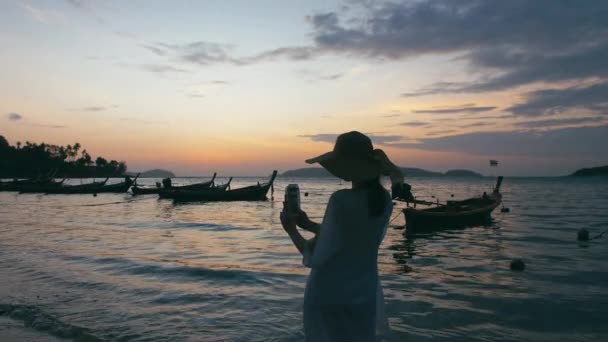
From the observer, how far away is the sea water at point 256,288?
272 inches

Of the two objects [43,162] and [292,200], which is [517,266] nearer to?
[292,200]

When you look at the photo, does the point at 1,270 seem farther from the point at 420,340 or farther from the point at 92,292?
the point at 420,340

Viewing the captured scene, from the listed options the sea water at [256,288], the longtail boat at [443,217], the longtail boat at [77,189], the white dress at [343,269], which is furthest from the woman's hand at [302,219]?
the longtail boat at [77,189]

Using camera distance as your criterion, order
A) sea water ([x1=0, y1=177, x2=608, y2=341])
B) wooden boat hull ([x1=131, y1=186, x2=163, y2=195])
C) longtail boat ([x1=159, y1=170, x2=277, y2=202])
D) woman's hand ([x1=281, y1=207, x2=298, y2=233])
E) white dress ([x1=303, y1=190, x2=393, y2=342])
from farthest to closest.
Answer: wooden boat hull ([x1=131, y1=186, x2=163, y2=195]), longtail boat ([x1=159, y1=170, x2=277, y2=202]), sea water ([x1=0, y1=177, x2=608, y2=341]), woman's hand ([x1=281, y1=207, x2=298, y2=233]), white dress ([x1=303, y1=190, x2=393, y2=342])

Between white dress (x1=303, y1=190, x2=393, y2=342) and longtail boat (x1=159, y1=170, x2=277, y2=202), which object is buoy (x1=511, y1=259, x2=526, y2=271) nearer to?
white dress (x1=303, y1=190, x2=393, y2=342)

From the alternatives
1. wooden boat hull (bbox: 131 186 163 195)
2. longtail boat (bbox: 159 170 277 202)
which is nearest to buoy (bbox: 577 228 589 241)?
longtail boat (bbox: 159 170 277 202)

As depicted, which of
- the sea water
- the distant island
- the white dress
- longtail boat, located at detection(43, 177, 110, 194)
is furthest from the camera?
the distant island

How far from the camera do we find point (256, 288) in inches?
378

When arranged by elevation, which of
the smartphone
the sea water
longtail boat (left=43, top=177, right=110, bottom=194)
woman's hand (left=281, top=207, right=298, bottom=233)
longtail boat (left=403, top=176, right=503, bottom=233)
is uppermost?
the smartphone

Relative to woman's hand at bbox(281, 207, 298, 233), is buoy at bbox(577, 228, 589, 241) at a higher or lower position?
lower

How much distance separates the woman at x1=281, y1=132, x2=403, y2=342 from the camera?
2498mm

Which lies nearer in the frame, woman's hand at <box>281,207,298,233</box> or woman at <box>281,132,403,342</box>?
woman at <box>281,132,403,342</box>

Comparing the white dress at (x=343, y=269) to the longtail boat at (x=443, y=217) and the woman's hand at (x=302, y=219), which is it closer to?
the woman's hand at (x=302, y=219)

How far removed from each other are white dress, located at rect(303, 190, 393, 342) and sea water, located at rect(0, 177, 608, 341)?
4.21m
